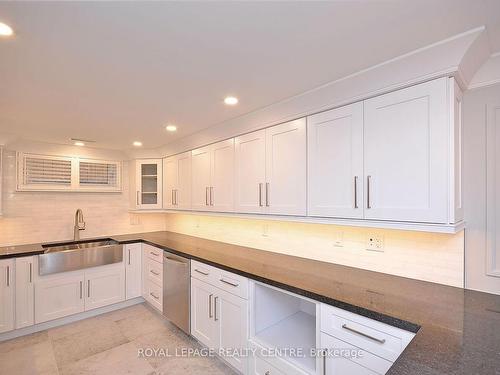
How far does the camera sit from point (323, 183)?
1802mm

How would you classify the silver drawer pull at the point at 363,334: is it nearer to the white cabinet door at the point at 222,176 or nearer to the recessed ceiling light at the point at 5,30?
the white cabinet door at the point at 222,176

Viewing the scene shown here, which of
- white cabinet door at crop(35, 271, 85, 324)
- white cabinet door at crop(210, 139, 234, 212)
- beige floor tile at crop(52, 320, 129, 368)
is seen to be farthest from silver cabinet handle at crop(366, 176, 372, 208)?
white cabinet door at crop(35, 271, 85, 324)

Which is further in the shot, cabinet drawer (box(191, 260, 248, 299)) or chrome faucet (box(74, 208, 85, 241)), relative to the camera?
chrome faucet (box(74, 208, 85, 241))

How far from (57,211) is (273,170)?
121 inches

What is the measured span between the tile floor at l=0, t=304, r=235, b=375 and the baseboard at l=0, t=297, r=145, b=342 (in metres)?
0.06

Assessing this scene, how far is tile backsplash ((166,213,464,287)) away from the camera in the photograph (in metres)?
1.55

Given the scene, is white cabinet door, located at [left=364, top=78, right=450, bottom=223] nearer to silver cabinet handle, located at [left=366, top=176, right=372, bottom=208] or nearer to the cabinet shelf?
silver cabinet handle, located at [left=366, top=176, right=372, bottom=208]

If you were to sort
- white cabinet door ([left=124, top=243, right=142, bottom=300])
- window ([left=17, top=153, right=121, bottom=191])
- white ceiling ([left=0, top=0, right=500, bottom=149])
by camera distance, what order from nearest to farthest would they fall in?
white ceiling ([left=0, top=0, right=500, bottom=149]), window ([left=17, top=153, right=121, bottom=191]), white cabinet door ([left=124, top=243, right=142, bottom=300])

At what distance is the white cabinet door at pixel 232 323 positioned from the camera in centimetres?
193

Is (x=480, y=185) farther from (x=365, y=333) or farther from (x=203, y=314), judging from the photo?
(x=203, y=314)

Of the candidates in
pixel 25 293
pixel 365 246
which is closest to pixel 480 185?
pixel 365 246

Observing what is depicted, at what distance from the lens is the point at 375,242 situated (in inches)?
71.7

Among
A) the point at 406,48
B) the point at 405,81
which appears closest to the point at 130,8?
the point at 406,48

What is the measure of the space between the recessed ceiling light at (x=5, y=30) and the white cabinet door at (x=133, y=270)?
2.75 m
